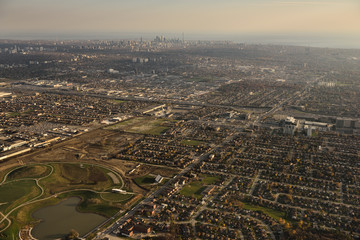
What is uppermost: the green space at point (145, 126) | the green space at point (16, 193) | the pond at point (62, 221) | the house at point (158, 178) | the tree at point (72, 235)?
the green space at point (145, 126)

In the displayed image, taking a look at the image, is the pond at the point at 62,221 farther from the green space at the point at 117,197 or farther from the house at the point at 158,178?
the house at the point at 158,178

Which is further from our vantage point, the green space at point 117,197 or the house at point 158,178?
the house at point 158,178

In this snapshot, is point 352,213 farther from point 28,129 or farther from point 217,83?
point 217,83

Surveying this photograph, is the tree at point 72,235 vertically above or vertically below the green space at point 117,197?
below

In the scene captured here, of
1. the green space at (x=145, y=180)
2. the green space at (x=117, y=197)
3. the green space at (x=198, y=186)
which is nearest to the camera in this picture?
the green space at (x=117, y=197)

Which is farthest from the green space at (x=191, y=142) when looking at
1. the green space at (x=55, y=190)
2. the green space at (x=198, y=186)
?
the green space at (x=55, y=190)

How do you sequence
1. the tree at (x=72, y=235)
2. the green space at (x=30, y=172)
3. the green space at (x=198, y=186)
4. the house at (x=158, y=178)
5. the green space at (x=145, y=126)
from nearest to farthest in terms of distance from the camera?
the tree at (x=72, y=235) < the green space at (x=198, y=186) < the house at (x=158, y=178) < the green space at (x=30, y=172) < the green space at (x=145, y=126)

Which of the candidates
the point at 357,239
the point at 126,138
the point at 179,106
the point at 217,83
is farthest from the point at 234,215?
the point at 217,83

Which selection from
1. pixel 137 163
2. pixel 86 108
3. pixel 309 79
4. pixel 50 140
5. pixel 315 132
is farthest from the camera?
pixel 309 79
